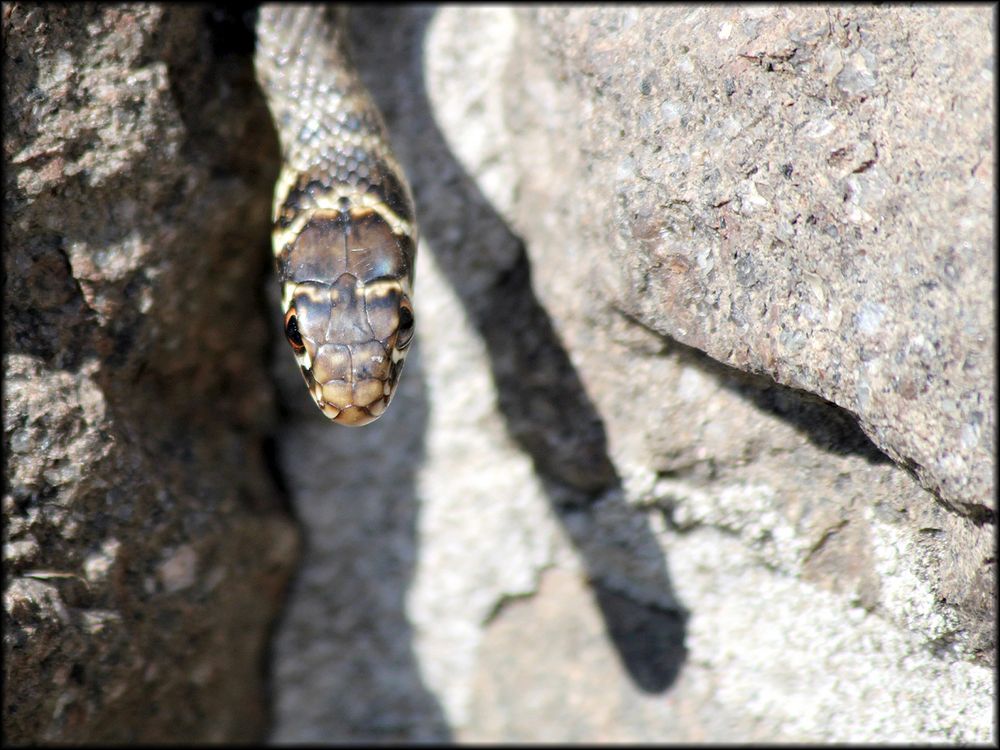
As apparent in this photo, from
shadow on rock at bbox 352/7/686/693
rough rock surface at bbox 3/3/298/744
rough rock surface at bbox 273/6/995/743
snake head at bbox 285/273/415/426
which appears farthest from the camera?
shadow on rock at bbox 352/7/686/693

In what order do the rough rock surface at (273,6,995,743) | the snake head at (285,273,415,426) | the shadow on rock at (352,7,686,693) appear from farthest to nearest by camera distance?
the shadow on rock at (352,7,686,693) < the snake head at (285,273,415,426) < the rough rock surface at (273,6,995,743)

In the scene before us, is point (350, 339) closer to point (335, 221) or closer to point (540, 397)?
point (335, 221)

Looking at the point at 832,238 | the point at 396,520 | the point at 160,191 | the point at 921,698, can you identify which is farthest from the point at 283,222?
the point at 921,698

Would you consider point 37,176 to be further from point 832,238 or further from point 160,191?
point 832,238

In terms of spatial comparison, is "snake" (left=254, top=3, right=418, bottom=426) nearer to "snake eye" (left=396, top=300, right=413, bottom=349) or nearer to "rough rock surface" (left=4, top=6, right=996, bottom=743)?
"snake eye" (left=396, top=300, right=413, bottom=349)

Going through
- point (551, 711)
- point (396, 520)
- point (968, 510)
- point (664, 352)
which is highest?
point (664, 352)

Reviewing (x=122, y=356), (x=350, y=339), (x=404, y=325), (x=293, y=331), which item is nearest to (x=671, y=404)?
(x=404, y=325)

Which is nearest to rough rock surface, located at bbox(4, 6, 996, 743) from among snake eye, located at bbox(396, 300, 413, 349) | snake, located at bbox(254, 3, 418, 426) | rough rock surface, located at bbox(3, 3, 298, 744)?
rough rock surface, located at bbox(3, 3, 298, 744)
